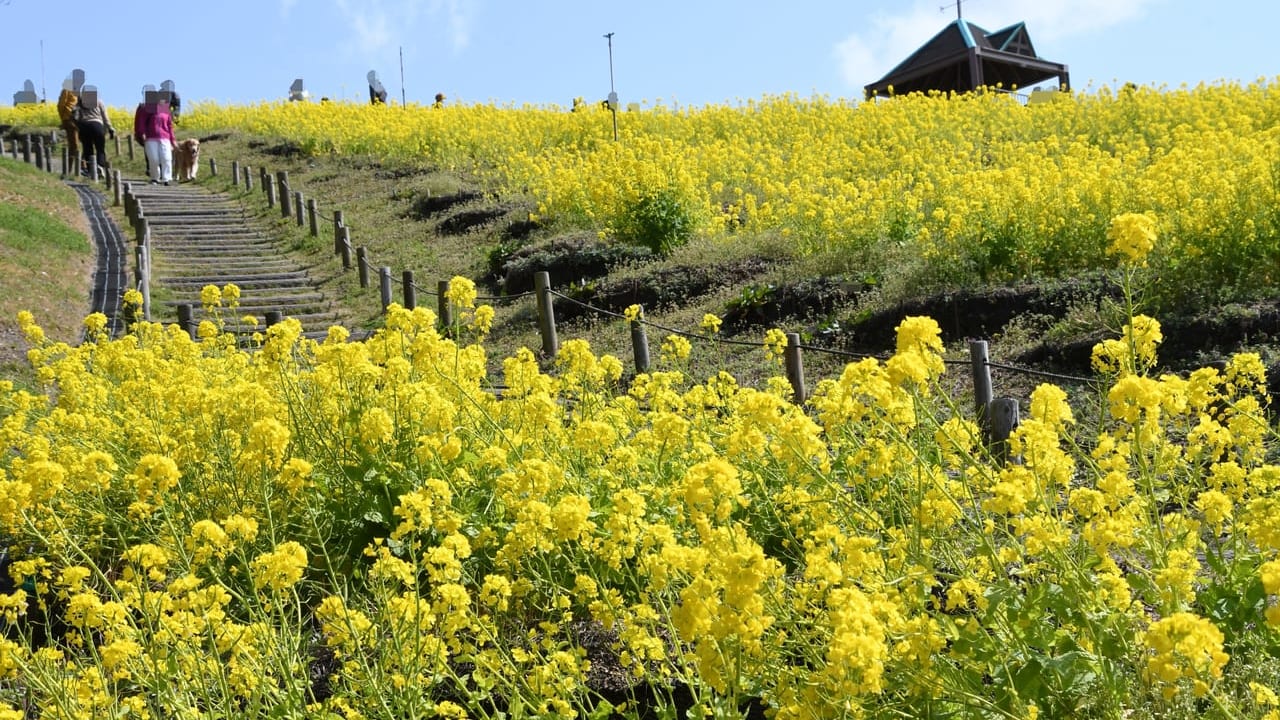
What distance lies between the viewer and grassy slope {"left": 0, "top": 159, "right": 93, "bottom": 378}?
1209cm

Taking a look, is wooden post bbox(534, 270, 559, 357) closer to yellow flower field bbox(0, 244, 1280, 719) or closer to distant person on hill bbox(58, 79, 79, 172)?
yellow flower field bbox(0, 244, 1280, 719)

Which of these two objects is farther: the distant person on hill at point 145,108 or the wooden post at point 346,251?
the distant person on hill at point 145,108

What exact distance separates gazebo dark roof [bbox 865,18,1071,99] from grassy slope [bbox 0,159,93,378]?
645 inches

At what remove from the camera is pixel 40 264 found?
46.5 feet

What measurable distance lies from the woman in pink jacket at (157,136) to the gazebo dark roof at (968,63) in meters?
14.6

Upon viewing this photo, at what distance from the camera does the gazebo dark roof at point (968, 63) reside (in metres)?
25.0

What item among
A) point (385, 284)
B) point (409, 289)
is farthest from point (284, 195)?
point (409, 289)

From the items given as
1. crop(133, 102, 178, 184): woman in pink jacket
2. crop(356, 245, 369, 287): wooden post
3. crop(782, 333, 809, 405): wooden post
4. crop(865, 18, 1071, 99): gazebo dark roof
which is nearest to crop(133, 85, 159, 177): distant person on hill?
crop(133, 102, 178, 184): woman in pink jacket

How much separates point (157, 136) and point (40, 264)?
28.0ft

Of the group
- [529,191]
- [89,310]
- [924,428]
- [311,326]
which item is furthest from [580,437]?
[529,191]

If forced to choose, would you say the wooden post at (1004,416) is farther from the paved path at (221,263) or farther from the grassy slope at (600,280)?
the paved path at (221,263)

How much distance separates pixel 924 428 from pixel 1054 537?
Answer: 1109mm

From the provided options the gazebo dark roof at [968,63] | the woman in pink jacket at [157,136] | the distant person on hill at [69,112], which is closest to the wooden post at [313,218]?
the woman in pink jacket at [157,136]

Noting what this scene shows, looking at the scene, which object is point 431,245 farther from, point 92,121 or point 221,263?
point 92,121
